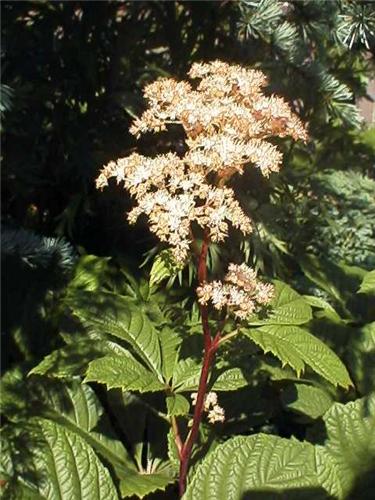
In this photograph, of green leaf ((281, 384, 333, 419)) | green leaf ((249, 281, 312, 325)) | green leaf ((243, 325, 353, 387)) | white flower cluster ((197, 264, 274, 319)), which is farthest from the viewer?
green leaf ((281, 384, 333, 419))

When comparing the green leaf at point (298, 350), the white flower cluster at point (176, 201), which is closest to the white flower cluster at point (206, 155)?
the white flower cluster at point (176, 201)

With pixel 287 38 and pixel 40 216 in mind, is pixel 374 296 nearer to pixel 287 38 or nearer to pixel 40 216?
pixel 287 38

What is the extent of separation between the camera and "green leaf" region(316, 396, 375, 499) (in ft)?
7.18

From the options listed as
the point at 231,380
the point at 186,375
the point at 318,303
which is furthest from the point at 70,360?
the point at 318,303

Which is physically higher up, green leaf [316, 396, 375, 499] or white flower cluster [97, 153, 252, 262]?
white flower cluster [97, 153, 252, 262]

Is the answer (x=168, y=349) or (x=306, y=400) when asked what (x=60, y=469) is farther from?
(x=306, y=400)

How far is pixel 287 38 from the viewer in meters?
2.57

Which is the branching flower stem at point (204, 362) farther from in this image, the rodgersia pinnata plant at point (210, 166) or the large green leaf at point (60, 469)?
the large green leaf at point (60, 469)

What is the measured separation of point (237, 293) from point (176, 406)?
13.2 inches

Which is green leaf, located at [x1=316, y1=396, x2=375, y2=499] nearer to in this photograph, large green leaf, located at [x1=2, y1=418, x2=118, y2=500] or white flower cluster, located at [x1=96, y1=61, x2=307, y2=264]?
large green leaf, located at [x1=2, y1=418, x2=118, y2=500]

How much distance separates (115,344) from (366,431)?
0.64 meters

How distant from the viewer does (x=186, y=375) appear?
6.98 feet

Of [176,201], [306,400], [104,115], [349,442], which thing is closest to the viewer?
[176,201]

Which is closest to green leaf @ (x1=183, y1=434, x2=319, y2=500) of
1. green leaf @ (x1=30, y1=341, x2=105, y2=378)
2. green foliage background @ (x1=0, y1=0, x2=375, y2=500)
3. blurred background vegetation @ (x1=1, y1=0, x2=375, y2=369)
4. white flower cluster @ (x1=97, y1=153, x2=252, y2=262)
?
green foliage background @ (x1=0, y1=0, x2=375, y2=500)
